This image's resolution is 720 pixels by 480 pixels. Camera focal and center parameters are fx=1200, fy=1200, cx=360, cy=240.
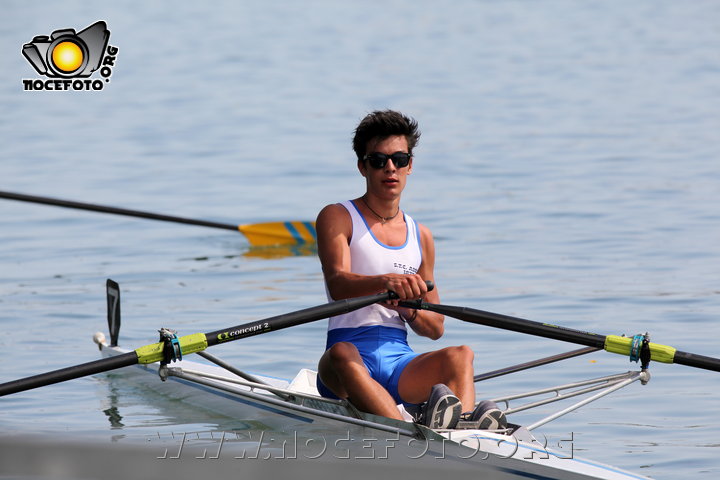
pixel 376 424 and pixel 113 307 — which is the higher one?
pixel 113 307

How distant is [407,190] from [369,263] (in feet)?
31.8

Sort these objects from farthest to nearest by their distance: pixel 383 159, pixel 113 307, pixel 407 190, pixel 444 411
Answer: pixel 407 190 < pixel 113 307 < pixel 383 159 < pixel 444 411

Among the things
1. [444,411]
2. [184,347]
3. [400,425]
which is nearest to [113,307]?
[184,347]

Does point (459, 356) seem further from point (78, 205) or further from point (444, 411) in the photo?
point (78, 205)

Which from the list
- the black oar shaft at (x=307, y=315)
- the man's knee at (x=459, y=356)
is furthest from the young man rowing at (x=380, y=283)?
the black oar shaft at (x=307, y=315)

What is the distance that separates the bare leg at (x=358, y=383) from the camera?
554cm

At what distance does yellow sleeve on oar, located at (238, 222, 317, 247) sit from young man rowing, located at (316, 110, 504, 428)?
643 cm

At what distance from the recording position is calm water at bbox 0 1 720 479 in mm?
8008

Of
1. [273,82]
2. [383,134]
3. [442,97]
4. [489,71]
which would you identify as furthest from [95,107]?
[383,134]

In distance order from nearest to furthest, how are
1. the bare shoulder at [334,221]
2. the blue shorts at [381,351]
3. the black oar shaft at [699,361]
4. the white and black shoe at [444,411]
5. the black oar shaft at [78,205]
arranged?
the white and black shoe at [444,411] → the black oar shaft at [699,361] → the blue shorts at [381,351] → the bare shoulder at [334,221] → the black oar shaft at [78,205]

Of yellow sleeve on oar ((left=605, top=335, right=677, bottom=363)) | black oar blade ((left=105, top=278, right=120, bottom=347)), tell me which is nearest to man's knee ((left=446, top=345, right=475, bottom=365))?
yellow sleeve on oar ((left=605, top=335, right=677, bottom=363))

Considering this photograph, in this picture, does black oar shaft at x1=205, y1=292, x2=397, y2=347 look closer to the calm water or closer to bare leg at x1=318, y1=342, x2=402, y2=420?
bare leg at x1=318, y1=342, x2=402, y2=420

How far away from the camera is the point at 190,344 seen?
5.65 m

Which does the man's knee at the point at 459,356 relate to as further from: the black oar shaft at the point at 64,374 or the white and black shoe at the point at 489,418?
the black oar shaft at the point at 64,374
